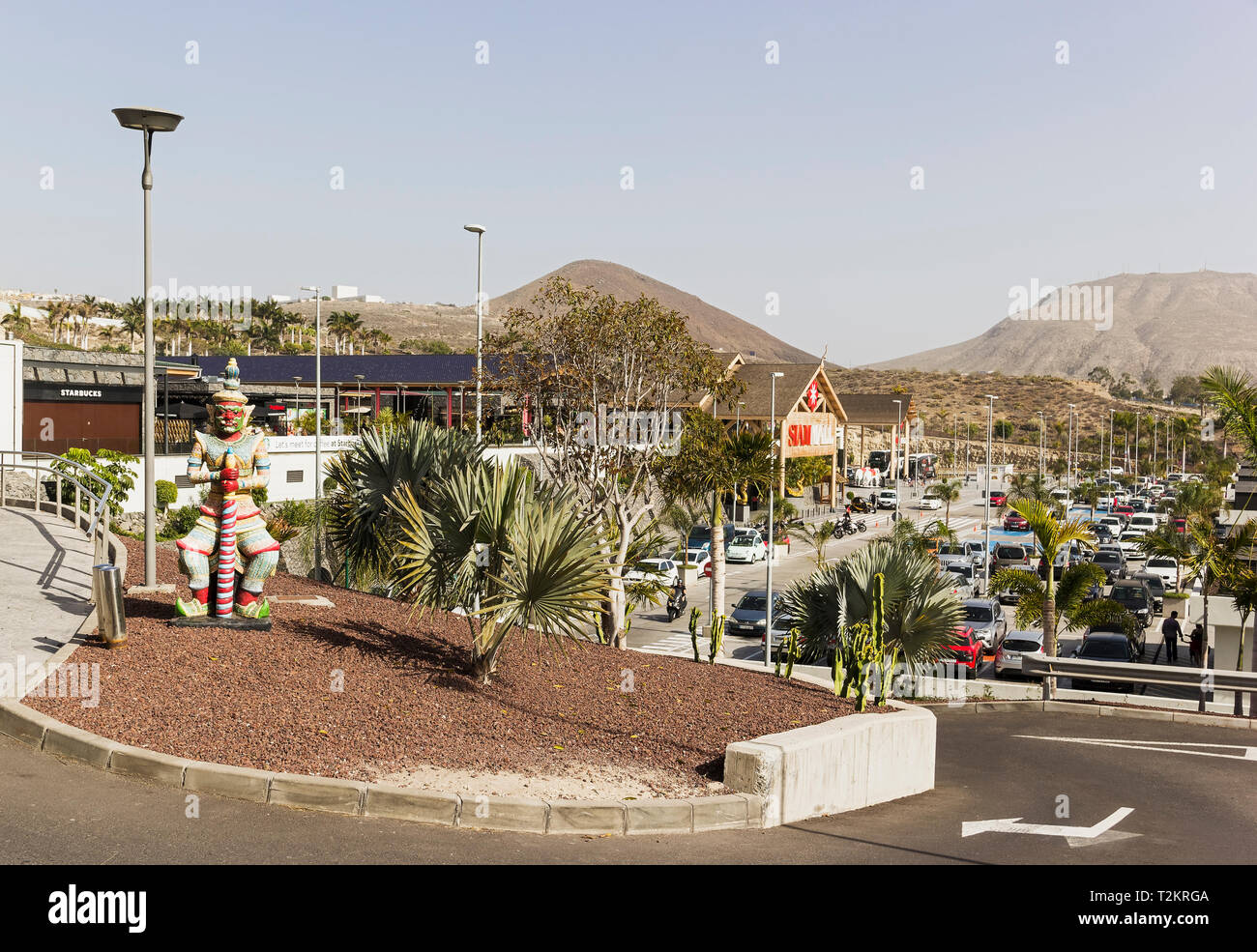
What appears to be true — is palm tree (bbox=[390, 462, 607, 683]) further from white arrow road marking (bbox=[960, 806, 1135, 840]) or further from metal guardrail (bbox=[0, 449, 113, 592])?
metal guardrail (bbox=[0, 449, 113, 592])

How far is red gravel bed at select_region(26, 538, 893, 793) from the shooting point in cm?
890

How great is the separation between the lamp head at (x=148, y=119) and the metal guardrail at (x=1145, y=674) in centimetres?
1449

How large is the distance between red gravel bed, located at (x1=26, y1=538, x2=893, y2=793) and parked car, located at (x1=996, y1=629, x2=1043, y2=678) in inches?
498

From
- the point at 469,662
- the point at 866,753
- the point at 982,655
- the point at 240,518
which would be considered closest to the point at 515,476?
the point at 469,662

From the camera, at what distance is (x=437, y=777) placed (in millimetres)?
8516

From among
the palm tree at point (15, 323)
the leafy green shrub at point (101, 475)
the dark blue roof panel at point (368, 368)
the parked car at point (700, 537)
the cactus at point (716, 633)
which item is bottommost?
the parked car at point (700, 537)

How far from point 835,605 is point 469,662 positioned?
7948 mm

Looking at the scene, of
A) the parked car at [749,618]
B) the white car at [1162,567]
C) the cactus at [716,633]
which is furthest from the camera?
the white car at [1162,567]

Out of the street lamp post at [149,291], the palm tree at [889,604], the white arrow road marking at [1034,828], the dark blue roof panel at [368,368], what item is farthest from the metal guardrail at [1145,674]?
the dark blue roof panel at [368,368]

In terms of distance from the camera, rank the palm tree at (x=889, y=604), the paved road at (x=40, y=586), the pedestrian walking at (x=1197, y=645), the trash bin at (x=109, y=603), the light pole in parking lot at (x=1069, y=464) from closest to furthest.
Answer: the trash bin at (x=109, y=603), the paved road at (x=40, y=586), the palm tree at (x=889, y=604), the pedestrian walking at (x=1197, y=645), the light pole in parking lot at (x=1069, y=464)

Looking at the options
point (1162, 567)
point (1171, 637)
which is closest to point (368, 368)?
point (1162, 567)

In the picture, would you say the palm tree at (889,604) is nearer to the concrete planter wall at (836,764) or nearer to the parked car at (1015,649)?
the concrete planter wall at (836,764)

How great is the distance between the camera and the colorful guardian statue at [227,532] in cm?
1157

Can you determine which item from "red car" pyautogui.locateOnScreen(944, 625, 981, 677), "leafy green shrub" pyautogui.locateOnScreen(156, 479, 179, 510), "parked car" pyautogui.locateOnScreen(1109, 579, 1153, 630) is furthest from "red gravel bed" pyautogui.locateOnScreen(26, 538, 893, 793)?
"parked car" pyautogui.locateOnScreen(1109, 579, 1153, 630)
